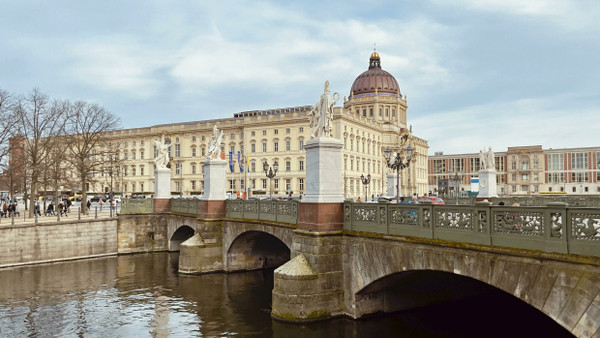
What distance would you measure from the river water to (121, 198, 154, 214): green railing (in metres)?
8.87

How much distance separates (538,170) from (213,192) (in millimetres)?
104360

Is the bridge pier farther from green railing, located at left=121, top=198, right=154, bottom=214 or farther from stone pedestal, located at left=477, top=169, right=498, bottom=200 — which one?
green railing, located at left=121, top=198, right=154, bottom=214

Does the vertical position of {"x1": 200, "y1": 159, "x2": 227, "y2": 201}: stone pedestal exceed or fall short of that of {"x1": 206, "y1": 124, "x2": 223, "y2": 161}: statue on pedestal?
it falls short

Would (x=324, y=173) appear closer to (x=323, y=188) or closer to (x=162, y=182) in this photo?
(x=323, y=188)

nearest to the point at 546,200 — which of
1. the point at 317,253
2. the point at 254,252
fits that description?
the point at 254,252

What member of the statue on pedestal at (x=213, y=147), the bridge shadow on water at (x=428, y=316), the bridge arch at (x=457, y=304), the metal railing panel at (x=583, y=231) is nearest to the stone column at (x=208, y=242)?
the statue on pedestal at (x=213, y=147)

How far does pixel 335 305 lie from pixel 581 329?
803 centimetres

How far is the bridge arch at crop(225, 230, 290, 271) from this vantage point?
24938 millimetres

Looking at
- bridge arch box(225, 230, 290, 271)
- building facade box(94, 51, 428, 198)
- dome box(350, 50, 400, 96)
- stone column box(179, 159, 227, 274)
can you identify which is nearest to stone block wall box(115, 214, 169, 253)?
stone column box(179, 159, 227, 274)

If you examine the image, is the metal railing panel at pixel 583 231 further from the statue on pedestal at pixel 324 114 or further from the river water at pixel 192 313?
the statue on pedestal at pixel 324 114

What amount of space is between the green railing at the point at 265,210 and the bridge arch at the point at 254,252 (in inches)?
48.0

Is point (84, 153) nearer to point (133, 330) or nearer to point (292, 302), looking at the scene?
point (133, 330)

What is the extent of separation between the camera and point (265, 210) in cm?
2130

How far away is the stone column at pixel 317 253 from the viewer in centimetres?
1516
